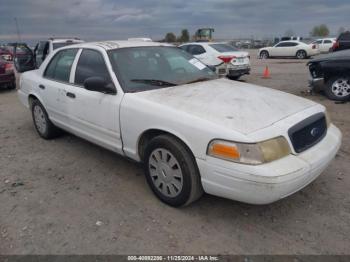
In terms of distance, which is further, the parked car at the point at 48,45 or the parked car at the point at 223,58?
the parked car at the point at 223,58

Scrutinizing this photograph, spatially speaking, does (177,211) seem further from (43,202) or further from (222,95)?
(43,202)

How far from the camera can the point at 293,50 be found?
81.4 feet

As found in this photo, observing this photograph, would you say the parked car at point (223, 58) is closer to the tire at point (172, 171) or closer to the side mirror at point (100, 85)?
the side mirror at point (100, 85)

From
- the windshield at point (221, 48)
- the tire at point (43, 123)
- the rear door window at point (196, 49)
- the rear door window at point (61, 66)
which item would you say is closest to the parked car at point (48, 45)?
the rear door window at point (196, 49)

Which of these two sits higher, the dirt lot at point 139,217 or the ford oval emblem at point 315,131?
the ford oval emblem at point 315,131

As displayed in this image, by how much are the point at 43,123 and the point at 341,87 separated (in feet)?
21.7

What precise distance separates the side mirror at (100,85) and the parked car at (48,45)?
778cm

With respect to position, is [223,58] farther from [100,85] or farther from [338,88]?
[100,85]

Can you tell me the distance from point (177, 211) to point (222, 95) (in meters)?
1.29

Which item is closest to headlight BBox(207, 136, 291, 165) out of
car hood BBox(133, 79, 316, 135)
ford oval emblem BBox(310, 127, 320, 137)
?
car hood BBox(133, 79, 316, 135)

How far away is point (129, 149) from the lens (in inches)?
138

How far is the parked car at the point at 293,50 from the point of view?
2436 centimetres

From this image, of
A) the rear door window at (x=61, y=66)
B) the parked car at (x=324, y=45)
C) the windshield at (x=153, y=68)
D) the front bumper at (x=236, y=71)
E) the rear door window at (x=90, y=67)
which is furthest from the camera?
the parked car at (x=324, y=45)

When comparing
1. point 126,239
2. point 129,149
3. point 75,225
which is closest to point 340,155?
point 129,149
